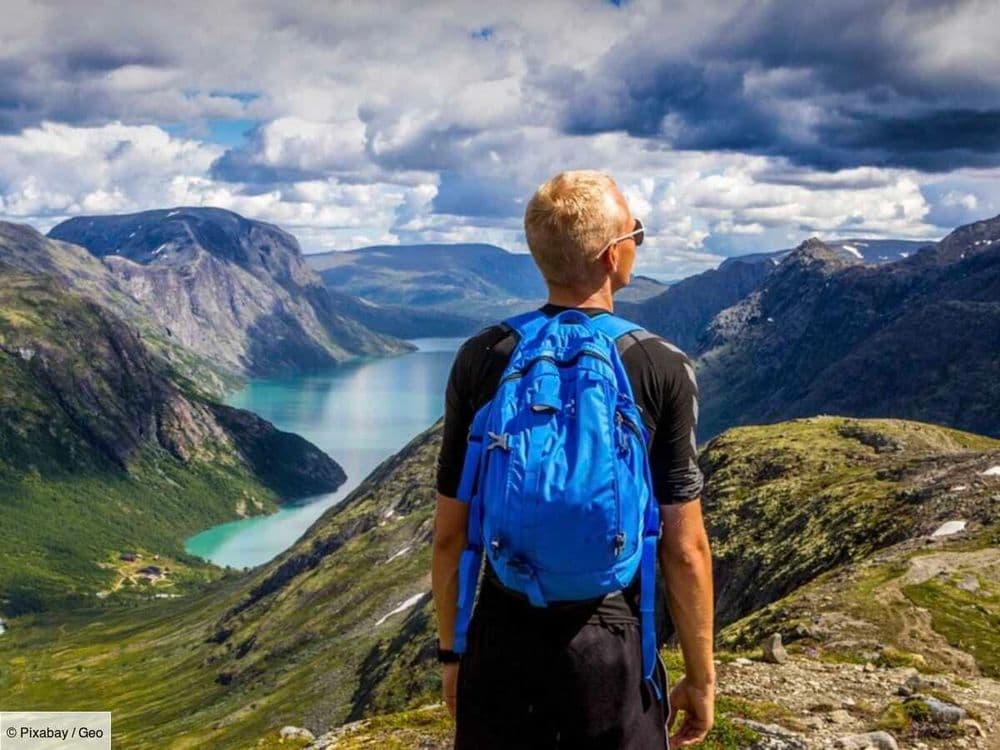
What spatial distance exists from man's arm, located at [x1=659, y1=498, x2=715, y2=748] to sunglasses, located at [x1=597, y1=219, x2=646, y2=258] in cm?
269

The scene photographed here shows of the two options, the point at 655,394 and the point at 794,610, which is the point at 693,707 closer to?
the point at 655,394

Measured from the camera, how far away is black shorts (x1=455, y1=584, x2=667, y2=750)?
8.93 metres

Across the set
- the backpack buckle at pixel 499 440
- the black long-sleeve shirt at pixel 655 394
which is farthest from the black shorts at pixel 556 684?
the backpack buckle at pixel 499 440

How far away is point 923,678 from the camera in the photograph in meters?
23.0

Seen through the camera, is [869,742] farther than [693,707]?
Yes

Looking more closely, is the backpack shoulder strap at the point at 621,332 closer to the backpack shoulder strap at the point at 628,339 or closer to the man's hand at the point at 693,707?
the backpack shoulder strap at the point at 628,339

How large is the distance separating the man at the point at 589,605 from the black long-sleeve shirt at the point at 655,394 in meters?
0.01

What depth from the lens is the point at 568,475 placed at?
8.23 meters

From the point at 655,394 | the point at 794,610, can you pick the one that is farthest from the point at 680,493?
the point at 794,610

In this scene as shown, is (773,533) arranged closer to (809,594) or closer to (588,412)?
(809,594)

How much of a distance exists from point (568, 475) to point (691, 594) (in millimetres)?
2155

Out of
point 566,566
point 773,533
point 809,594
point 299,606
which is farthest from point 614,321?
point 299,606

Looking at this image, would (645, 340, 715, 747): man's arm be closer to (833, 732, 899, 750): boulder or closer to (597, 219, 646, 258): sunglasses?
(597, 219, 646, 258): sunglasses

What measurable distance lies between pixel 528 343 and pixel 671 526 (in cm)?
233
